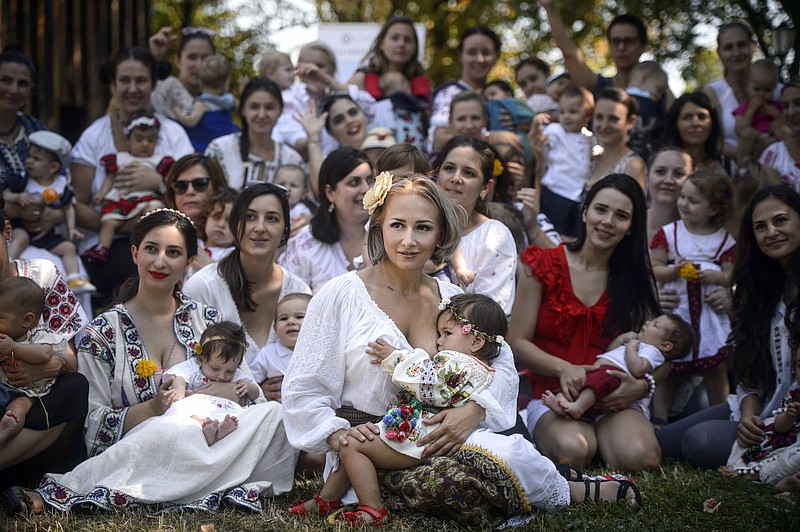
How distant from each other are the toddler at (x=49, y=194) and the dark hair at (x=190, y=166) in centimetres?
75

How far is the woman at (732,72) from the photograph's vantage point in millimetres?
7898

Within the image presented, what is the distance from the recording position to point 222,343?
4.69 metres

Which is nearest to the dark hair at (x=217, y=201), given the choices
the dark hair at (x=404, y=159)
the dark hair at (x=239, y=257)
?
the dark hair at (x=239, y=257)

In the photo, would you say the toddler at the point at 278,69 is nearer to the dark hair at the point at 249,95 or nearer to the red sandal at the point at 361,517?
the dark hair at the point at 249,95

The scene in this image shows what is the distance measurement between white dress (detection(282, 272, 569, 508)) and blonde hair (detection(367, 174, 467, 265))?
268 mm

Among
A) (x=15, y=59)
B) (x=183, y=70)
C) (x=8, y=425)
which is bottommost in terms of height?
(x=8, y=425)

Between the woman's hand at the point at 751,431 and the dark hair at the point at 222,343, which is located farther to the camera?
the woman's hand at the point at 751,431

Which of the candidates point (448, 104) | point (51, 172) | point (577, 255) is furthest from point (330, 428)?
point (448, 104)

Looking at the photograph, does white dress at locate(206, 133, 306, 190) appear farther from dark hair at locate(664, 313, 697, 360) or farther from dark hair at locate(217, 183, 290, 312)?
dark hair at locate(664, 313, 697, 360)

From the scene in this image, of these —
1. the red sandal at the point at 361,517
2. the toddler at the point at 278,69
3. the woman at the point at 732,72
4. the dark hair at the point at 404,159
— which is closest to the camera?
the red sandal at the point at 361,517

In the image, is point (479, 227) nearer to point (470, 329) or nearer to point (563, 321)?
point (563, 321)

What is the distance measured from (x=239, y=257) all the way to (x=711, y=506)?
117 inches

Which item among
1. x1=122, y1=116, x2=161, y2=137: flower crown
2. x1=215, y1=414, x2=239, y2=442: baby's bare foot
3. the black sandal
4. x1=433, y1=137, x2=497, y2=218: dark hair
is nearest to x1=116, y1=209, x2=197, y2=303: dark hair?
x1=215, y1=414, x2=239, y2=442: baby's bare foot

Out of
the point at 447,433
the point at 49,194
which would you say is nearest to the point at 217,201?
the point at 49,194
